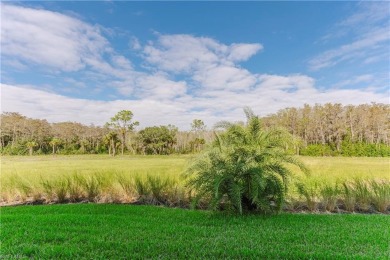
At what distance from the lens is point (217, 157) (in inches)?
221

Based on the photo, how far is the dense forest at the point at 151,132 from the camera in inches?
1914

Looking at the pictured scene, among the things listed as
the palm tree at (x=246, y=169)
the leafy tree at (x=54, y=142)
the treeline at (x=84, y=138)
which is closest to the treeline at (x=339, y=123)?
the treeline at (x=84, y=138)

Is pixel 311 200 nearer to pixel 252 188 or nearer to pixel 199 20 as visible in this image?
pixel 252 188

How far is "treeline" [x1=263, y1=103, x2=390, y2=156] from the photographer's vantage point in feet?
163

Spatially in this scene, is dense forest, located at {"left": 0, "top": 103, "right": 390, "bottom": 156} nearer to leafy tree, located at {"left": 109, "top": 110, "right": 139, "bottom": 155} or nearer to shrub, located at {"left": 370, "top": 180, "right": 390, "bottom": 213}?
leafy tree, located at {"left": 109, "top": 110, "right": 139, "bottom": 155}

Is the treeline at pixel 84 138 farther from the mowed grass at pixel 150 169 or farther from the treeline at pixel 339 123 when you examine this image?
the mowed grass at pixel 150 169

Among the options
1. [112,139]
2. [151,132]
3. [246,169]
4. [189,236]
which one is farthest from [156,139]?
[189,236]

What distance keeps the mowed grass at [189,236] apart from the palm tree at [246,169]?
422 millimetres

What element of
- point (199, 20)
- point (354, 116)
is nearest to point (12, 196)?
point (199, 20)

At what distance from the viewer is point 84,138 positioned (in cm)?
5625

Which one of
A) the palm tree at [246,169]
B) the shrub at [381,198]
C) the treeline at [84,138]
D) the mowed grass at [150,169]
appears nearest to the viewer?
the palm tree at [246,169]

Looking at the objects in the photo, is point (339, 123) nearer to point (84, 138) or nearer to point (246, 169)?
point (84, 138)

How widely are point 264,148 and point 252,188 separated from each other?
0.87 meters

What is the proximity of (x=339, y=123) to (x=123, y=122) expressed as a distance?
137ft
